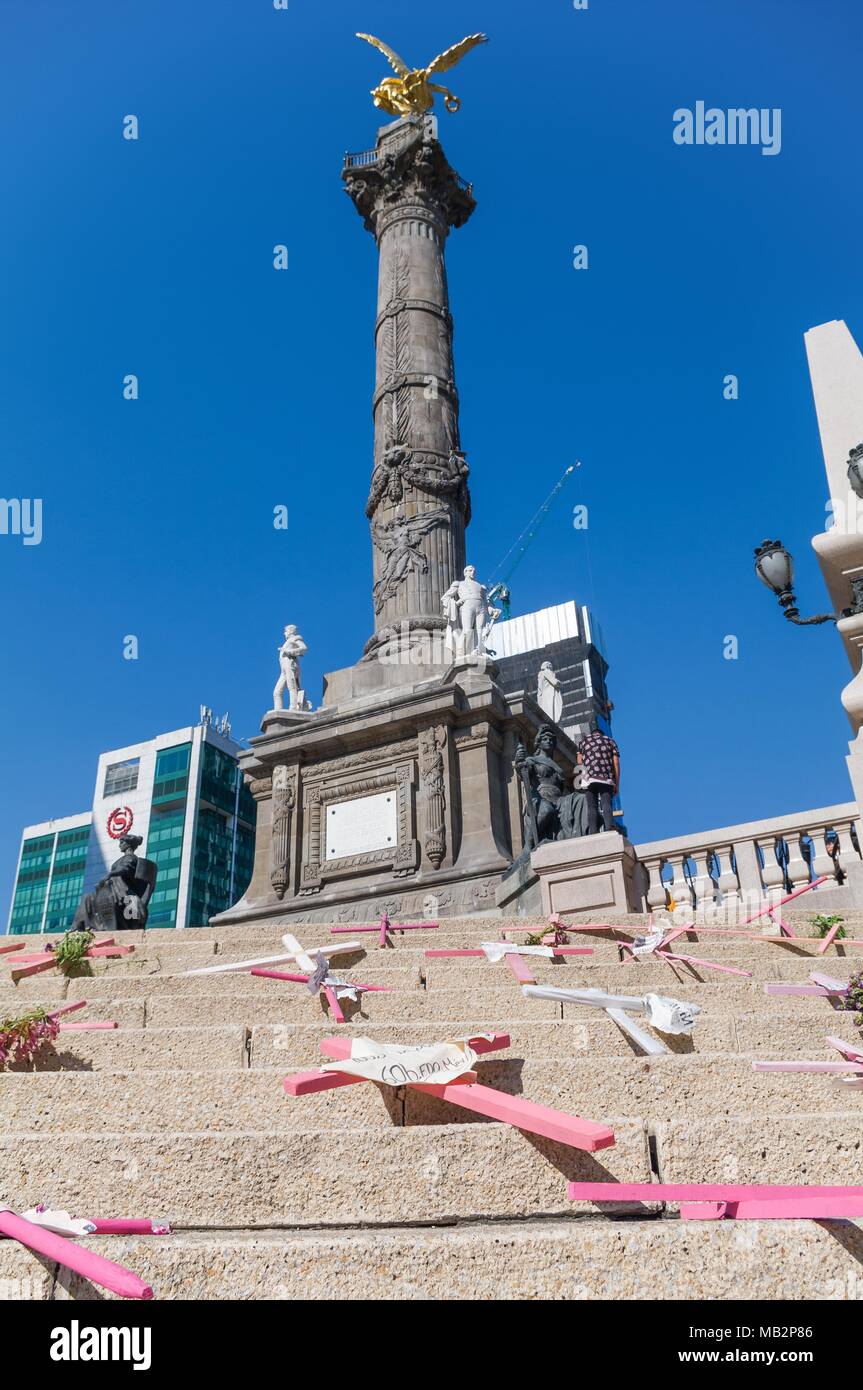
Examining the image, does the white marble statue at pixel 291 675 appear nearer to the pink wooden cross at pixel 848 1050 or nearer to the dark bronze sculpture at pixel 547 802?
the dark bronze sculpture at pixel 547 802

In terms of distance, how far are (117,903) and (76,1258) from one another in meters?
11.4

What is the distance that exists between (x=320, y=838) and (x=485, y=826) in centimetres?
349

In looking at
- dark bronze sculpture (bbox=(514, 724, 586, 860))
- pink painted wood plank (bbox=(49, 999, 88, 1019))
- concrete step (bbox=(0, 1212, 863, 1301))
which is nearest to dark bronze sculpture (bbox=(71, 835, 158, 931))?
dark bronze sculpture (bbox=(514, 724, 586, 860))

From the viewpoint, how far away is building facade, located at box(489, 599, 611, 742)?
10375cm

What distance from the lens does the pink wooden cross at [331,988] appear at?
20.1ft

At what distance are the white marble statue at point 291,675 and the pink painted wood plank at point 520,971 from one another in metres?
14.8

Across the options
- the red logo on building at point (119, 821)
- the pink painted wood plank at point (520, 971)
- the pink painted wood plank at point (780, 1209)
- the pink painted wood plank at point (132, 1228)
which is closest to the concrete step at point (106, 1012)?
the pink painted wood plank at point (520, 971)

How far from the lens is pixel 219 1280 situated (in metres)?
2.92

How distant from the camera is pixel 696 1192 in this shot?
127 inches

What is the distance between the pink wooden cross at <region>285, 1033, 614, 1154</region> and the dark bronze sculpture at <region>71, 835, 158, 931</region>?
32.2ft

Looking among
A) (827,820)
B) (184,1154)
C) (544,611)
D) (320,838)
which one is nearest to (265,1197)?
(184,1154)

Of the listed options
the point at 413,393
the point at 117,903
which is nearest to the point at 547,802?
the point at 117,903

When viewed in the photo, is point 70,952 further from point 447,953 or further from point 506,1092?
point 506,1092

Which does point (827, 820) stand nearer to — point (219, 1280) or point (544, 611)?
point (219, 1280)
